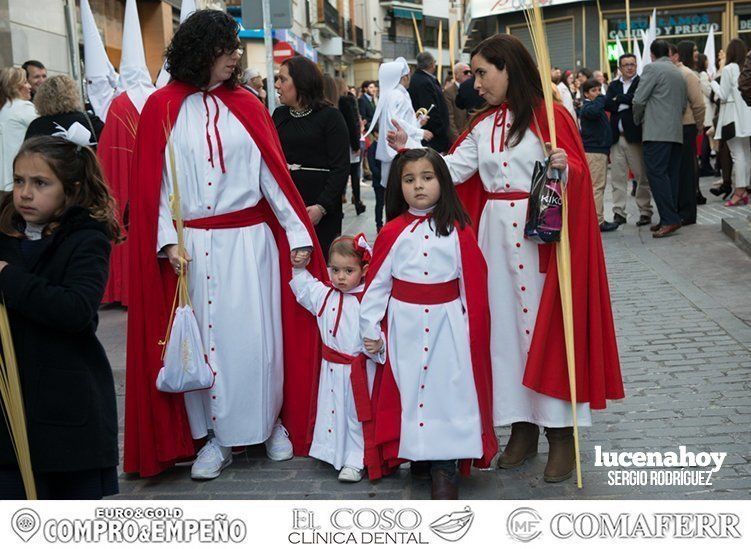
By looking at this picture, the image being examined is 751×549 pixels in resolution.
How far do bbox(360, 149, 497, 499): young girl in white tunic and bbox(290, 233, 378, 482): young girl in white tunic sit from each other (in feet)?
1.14

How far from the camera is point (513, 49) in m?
4.46

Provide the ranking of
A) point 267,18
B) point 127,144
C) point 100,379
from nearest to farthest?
point 100,379 → point 127,144 → point 267,18

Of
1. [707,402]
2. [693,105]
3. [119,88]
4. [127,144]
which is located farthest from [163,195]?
[693,105]

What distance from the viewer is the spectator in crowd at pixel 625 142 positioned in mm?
11602

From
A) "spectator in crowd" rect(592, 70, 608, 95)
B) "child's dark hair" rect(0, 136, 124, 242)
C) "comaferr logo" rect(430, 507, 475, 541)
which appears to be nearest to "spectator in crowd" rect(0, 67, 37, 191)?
"child's dark hair" rect(0, 136, 124, 242)

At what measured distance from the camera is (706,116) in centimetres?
1498

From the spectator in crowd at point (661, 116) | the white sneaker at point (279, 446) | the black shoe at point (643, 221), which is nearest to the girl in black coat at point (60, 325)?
the white sneaker at point (279, 446)

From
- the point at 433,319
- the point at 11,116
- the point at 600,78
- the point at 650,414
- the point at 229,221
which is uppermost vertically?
the point at 600,78

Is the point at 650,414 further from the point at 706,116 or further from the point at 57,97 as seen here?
the point at 706,116

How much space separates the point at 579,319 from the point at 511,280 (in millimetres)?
372

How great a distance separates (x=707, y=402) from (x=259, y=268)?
255 cm

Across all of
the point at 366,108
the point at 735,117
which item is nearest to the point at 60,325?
the point at 735,117

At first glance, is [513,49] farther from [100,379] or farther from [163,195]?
[100,379]

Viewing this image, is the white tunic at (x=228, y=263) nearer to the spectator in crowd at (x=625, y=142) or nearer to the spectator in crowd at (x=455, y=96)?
the spectator in crowd at (x=625, y=142)
